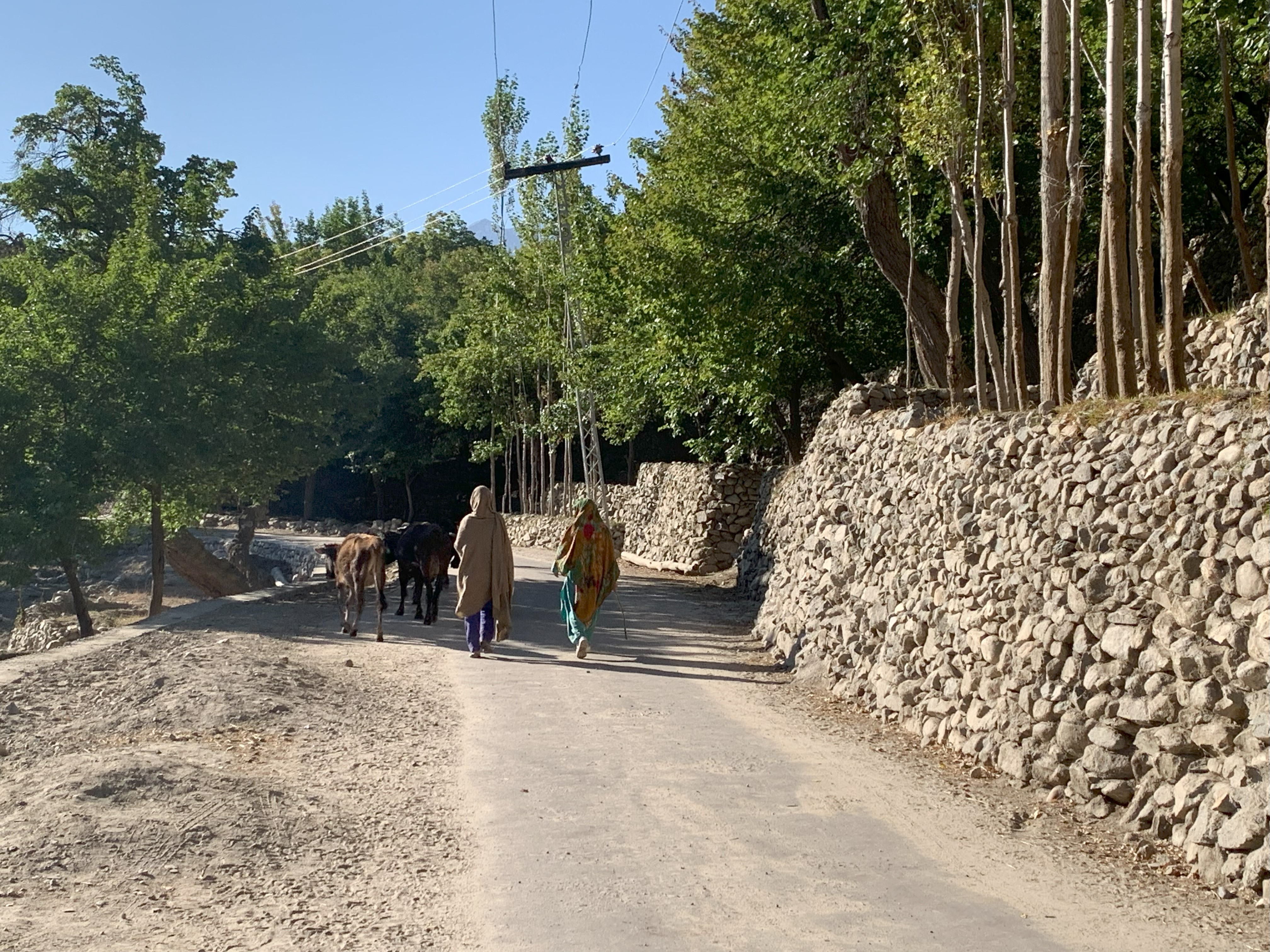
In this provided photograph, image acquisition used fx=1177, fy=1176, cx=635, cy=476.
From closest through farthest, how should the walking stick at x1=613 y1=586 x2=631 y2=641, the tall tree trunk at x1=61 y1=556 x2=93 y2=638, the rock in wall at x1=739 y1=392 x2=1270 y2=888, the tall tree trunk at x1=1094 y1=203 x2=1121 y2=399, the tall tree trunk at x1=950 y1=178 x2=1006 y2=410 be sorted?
A: the rock in wall at x1=739 y1=392 x2=1270 y2=888 → the tall tree trunk at x1=1094 y1=203 x2=1121 y2=399 → the tall tree trunk at x1=950 y1=178 x2=1006 y2=410 → the walking stick at x1=613 y1=586 x2=631 y2=641 → the tall tree trunk at x1=61 y1=556 x2=93 y2=638

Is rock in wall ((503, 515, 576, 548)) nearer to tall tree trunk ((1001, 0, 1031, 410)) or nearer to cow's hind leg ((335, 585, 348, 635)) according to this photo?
cow's hind leg ((335, 585, 348, 635))

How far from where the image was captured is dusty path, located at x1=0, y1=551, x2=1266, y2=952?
16.2 feet

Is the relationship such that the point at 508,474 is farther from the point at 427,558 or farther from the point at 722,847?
the point at 722,847

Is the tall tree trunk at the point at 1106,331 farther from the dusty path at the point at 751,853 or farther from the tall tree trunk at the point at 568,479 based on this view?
the tall tree trunk at the point at 568,479

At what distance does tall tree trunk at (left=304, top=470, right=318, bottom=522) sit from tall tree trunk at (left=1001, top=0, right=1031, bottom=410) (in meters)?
37.9

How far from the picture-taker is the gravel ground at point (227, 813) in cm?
498

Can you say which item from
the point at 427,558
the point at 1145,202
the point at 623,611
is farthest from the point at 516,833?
the point at 427,558

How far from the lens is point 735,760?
26.1 feet

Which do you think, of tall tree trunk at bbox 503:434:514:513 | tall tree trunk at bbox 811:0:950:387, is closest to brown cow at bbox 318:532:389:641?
tall tree trunk at bbox 811:0:950:387

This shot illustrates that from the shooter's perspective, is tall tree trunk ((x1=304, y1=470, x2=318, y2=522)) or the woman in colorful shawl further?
tall tree trunk ((x1=304, y1=470, x2=318, y2=522))

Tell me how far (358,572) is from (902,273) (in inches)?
328

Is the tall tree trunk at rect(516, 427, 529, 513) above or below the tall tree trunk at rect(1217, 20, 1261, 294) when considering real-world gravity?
below

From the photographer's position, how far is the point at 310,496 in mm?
46844

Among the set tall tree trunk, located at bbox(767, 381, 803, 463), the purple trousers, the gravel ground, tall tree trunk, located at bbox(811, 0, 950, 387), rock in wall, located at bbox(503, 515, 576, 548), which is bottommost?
the gravel ground
